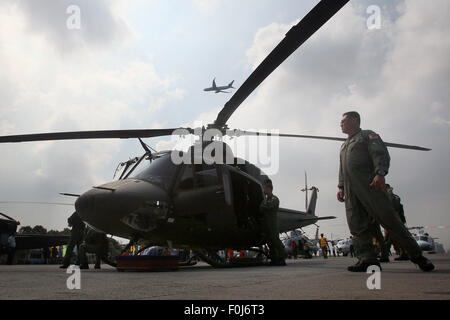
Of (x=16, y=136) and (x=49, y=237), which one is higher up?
(x=16, y=136)

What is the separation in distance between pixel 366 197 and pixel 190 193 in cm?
338

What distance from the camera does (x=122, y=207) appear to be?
5.57 metres

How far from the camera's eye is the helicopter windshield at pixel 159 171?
6.38 m

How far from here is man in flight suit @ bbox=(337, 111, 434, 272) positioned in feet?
11.9

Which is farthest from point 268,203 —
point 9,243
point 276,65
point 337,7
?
point 9,243

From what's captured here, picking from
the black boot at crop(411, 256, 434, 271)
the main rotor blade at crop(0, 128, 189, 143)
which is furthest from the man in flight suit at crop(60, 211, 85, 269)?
the black boot at crop(411, 256, 434, 271)

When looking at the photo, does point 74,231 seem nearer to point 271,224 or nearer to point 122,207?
point 122,207

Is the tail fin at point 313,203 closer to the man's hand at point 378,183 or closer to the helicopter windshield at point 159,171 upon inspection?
the helicopter windshield at point 159,171

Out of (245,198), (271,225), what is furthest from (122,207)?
(271,225)

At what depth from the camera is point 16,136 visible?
6.09 meters

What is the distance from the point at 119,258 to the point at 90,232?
1.97 meters

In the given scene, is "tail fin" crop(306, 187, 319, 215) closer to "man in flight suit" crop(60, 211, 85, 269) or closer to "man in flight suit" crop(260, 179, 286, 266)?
"man in flight suit" crop(260, 179, 286, 266)
